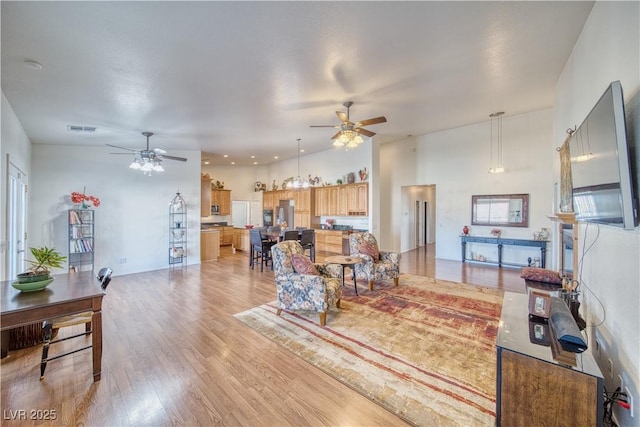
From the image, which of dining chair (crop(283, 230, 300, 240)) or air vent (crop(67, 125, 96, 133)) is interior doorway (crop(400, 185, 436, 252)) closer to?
dining chair (crop(283, 230, 300, 240))

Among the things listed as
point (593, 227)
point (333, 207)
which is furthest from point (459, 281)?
point (333, 207)

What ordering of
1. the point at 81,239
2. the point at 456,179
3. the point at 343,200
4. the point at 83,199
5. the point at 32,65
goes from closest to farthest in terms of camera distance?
the point at 32,65 < the point at 83,199 < the point at 81,239 < the point at 456,179 < the point at 343,200

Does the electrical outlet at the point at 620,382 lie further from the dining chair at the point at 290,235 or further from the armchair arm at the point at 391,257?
the dining chair at the point at 290,235

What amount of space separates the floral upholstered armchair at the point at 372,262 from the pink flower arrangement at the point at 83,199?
19.4 feet

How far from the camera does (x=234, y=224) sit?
1135 centimetres

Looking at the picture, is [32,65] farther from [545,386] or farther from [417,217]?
[417,217]

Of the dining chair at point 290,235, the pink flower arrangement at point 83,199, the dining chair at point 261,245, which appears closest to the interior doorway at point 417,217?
the dining chair at point 290,235

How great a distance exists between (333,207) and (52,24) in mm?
6995

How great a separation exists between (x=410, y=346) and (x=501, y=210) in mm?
5398

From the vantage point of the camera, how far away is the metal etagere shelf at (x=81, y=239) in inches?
231

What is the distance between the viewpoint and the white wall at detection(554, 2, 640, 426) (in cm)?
162

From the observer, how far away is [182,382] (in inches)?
91.2

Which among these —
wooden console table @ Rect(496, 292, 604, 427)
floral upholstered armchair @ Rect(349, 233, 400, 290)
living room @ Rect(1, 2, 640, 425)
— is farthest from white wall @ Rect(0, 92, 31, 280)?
wooden console table @ Rect(496, 292, 604, 427)

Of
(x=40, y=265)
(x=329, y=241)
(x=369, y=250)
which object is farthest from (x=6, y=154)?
(x=329, y=241)
